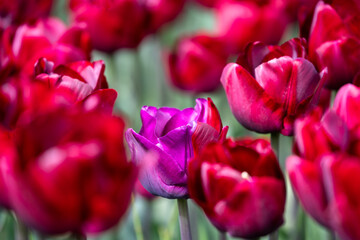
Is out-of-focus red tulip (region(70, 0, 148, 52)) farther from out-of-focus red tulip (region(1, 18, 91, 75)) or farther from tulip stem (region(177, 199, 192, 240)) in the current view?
tulip stem (region(177, 199, 192, 240))

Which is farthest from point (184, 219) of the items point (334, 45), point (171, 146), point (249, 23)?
point (249, 23)

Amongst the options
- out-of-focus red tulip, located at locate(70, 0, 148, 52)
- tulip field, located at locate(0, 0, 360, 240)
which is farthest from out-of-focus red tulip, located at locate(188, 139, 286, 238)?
out-of-focus red tulip, located at locate(70, 0, 148, 52)

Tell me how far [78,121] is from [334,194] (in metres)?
0.14

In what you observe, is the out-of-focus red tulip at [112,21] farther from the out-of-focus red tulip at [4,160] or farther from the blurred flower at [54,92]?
the out-of-focus red tulip at [4,160]

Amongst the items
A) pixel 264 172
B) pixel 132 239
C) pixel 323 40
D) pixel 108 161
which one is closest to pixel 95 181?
pixel 108 161

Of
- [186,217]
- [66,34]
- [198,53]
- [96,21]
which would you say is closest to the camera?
[186,217]

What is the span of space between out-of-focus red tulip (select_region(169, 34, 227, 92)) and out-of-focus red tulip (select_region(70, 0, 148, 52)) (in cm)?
12

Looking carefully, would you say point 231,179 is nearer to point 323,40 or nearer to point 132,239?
point 323,40

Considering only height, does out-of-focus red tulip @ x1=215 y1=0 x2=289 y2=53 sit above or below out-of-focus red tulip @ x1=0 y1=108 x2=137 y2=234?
below

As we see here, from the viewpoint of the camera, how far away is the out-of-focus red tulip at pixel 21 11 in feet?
2.15

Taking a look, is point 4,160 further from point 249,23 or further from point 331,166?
point 249,23

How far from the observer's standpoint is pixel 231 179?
0.34 m

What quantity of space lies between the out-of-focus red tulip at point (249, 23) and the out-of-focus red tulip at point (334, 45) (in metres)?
0.30

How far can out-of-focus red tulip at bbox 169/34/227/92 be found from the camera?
80cm
